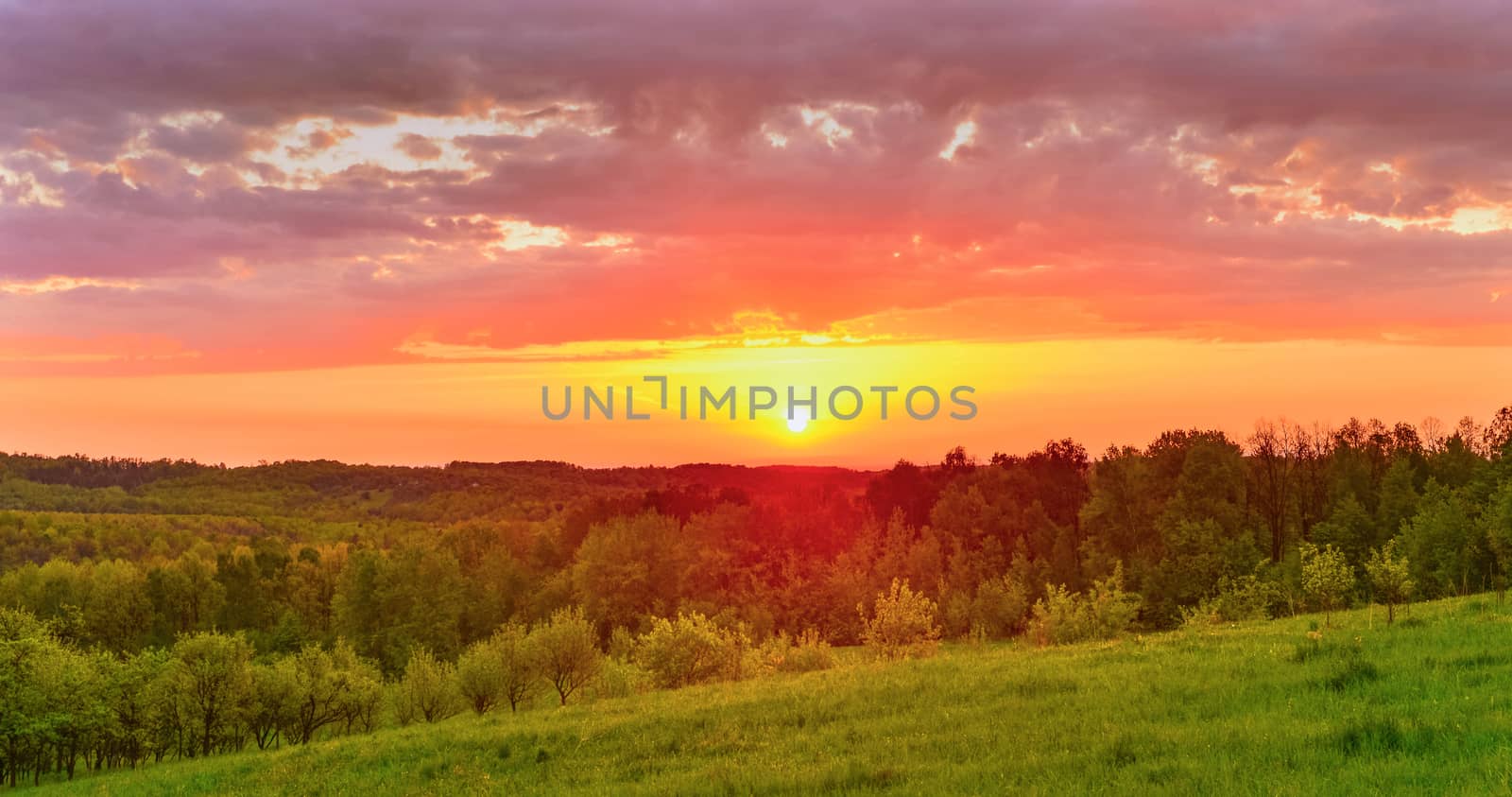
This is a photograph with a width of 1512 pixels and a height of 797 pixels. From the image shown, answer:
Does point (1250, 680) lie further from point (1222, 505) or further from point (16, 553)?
point (16, 553)

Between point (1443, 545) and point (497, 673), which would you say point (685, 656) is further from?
point (1443, 545)

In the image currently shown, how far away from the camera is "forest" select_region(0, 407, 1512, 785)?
5834cm

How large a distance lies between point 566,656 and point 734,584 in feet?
178

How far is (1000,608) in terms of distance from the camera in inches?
3415

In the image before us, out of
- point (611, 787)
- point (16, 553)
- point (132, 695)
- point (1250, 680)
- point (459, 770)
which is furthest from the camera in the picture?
point (16, 553)

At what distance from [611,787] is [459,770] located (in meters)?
5.56

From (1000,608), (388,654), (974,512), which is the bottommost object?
(388,654)

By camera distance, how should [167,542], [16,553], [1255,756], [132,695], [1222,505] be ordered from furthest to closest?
1. [167,542]
2. [16,553]
3. [1222,505]
4. [132,695]
5. [1255,756]

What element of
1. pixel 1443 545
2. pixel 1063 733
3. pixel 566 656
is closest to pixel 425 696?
pixel 566 656

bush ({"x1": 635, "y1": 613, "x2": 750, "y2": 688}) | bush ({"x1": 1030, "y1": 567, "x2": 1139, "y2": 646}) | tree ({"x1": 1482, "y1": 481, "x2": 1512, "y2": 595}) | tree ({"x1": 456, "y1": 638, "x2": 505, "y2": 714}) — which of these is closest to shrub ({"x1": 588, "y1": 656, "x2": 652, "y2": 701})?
bush ({"x1": 635, "y1": 613, "x2": 750, "y2": 688})

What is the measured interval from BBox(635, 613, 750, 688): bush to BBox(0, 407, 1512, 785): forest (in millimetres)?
139

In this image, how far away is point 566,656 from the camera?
2371 inches

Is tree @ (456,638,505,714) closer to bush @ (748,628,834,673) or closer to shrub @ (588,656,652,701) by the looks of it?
shrub @ (588,656,652,701)

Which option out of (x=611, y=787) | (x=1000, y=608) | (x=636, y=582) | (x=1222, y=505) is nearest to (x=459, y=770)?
(x=611, y=787)
